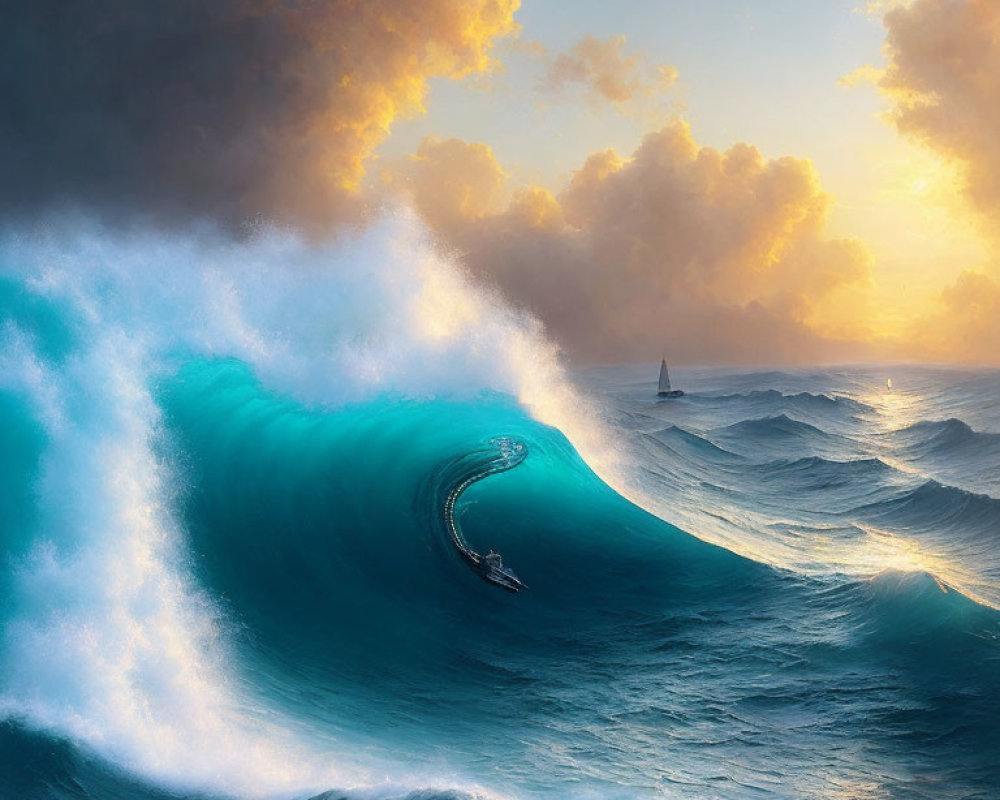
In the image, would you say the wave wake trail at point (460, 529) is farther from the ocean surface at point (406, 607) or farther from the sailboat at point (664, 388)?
the sailboat at point (664, 388)

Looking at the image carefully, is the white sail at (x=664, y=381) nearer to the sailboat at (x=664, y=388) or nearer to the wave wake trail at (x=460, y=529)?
the sailboat at (x=664, y=388)

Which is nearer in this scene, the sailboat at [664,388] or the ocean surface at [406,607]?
the ocean surface at [406,607]

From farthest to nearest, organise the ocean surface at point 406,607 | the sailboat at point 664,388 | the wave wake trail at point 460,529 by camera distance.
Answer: the sailboat at point 664,388, the wave wake trail at point 460,529, the ocean surface at point 406,607

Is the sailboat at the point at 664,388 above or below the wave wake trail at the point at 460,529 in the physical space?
above

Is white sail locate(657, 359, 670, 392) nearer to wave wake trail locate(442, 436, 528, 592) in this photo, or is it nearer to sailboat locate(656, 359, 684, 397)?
sailboat locate(656, 359, 684, 397)

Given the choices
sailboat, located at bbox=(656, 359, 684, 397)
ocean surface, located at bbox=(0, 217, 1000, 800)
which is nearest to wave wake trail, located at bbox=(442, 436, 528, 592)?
ocean surface, located at bbox=(0, 217, 1000, 800)

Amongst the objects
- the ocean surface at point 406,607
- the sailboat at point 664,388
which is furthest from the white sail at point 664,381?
the ocean surface at point 406,607

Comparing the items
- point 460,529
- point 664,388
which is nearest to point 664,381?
point 664,388

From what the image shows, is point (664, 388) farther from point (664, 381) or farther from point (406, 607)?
point (406, 607)

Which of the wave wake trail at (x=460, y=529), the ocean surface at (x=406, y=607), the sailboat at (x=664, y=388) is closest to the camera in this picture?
the ocean surface at (x=406, y=607)
